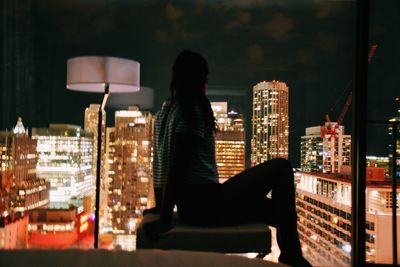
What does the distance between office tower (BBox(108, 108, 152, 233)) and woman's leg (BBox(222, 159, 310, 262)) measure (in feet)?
4.96

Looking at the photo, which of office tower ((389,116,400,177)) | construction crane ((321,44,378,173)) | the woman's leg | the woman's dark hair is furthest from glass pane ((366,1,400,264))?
the woman's dark hair

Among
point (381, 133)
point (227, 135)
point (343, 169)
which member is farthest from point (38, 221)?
point (381, 133)

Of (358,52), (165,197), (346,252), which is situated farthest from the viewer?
(346,252)

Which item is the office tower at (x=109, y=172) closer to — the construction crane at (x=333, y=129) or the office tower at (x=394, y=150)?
the construction crane at (x=333, y=129)

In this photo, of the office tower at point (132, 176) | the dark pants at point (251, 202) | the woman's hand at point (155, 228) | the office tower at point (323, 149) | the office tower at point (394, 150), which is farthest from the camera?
the office tower at point (132, 176)

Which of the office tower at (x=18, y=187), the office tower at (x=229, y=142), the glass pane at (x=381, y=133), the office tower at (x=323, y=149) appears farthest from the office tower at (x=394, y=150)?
the office tower at (x=18, y=187)

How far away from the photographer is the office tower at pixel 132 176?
3.20 metres

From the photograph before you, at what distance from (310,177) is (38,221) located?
6.11ft

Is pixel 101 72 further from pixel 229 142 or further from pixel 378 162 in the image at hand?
pixel 378 162

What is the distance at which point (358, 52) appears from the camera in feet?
8.95

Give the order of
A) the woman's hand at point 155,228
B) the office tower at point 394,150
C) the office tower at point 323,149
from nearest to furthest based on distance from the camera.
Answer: the woman's hand at point 155,228, the office tower at point 394,150, the office tower at point 323,149

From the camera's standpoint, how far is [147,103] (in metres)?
3.20

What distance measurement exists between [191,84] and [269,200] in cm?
54

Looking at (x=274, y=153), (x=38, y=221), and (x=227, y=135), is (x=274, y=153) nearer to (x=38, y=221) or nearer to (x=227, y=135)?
(x=227, y=135)
